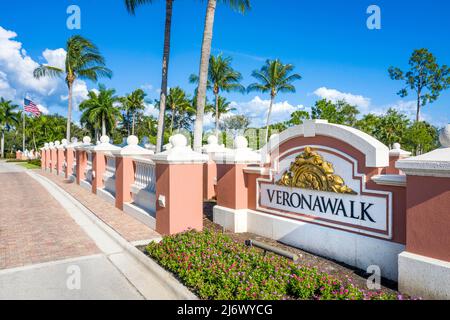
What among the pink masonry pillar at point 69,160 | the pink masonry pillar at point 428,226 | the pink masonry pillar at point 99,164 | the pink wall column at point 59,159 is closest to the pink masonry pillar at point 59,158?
the pink wall column at point 59,159

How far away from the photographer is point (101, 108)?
148 ft

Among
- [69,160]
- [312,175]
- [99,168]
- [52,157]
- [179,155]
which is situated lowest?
[99,168]

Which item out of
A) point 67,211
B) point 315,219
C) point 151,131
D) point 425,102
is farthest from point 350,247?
point 151,131

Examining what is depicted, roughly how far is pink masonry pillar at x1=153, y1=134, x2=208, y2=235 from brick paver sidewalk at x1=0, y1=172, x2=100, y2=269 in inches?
60.2

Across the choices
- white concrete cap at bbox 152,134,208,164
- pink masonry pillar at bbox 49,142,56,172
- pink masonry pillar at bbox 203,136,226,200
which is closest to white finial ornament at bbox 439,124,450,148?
white concrete cap at bbox 152,134,208,164

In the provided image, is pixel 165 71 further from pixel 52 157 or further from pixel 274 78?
pixel 274 78

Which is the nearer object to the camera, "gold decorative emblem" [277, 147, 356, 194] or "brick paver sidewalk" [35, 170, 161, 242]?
"gold decorative emblem" [277, 147, 356, 194]

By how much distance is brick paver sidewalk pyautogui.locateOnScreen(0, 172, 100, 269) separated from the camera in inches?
228

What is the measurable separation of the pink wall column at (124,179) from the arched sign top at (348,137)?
4.73m

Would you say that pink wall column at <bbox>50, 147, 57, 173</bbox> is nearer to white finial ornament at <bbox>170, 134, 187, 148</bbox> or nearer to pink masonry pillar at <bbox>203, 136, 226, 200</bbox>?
pink masonry pillar at <bbox>203, 136, 226, 200</bbox>

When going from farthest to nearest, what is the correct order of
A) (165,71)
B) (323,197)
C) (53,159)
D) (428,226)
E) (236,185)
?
(53,159)
(165,71)
(236,185)
(323,197)
(428,226)

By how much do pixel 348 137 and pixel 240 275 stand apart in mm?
2938

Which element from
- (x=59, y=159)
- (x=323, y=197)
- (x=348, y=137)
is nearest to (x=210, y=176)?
(x=323, y=197)

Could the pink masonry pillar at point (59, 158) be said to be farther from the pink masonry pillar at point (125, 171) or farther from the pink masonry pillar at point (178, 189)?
the pink masonry pillar at point (178, 189)
